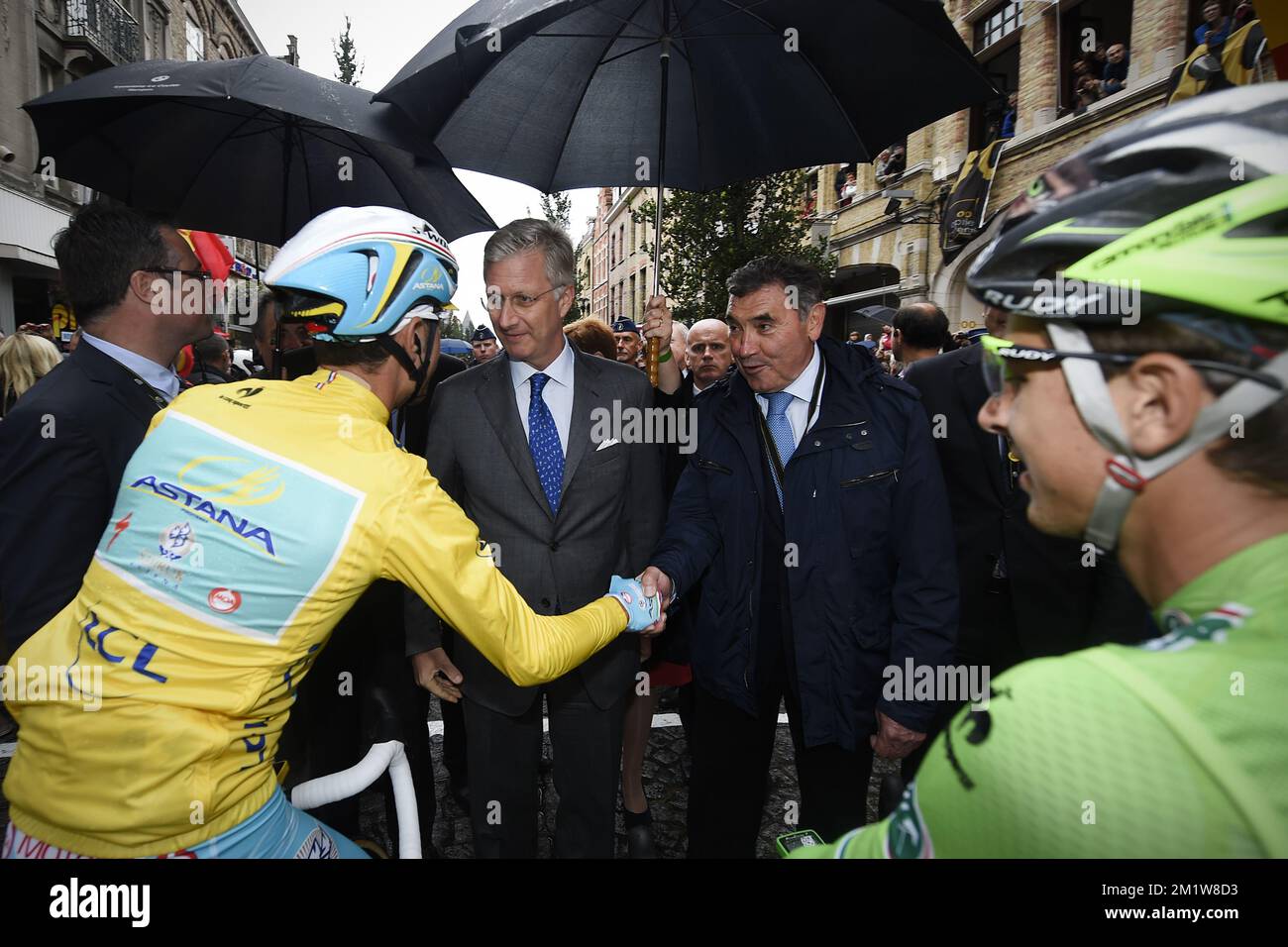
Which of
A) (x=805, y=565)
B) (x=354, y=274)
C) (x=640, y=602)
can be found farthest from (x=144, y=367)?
(x=805, y=565)

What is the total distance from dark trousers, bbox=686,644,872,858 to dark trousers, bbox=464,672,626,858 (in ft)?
1.20

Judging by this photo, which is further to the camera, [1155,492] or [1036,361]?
[1036,361]

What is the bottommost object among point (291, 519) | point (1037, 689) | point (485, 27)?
point (1037, 689)

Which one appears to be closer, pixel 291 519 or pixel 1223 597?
pixel 1223 597

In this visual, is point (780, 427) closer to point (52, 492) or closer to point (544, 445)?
point (544, 445)

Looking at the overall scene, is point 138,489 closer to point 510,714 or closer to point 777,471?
point 510,714

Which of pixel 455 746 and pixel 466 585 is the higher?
pixel 466 585

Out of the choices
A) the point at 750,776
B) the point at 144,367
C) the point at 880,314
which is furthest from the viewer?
the point at 880,314

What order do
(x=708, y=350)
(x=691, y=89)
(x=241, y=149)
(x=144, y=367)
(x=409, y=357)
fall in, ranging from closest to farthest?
(x=409, y=357) < (x=144, y=367) < (x=691, y=89) < (x=241, y=149) < (x=708, y=350)

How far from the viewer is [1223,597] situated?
770mm

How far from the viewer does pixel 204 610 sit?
1.39 meters

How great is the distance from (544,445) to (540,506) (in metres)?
0.28
